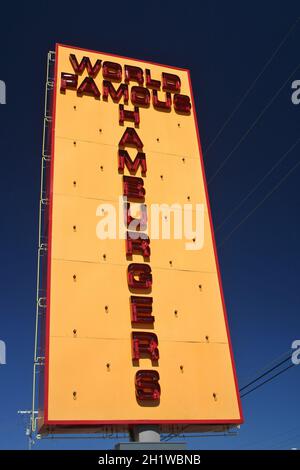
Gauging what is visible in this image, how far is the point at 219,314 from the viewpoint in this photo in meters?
22.5

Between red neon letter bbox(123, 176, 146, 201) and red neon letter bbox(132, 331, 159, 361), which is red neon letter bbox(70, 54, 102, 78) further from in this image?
red neon letter bbox(132, 331, 159, 361)

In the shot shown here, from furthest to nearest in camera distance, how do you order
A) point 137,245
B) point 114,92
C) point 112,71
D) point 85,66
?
point 112,71 < point 85,66 < point 114,92 < point 137,245

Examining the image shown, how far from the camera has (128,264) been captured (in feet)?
73.2

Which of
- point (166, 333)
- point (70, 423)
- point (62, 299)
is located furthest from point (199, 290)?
point (70, 423)

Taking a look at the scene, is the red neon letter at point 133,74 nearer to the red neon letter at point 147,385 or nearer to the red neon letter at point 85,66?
the red neon letter at point 85,66

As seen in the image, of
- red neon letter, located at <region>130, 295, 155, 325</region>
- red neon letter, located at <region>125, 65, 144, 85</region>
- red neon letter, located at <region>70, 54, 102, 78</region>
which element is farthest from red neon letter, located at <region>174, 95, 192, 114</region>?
red neon letter, located at <region>130, 295, 155, 325</region>

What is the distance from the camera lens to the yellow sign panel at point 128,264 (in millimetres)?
19438

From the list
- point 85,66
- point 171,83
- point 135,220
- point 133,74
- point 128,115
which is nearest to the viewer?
point 135,220

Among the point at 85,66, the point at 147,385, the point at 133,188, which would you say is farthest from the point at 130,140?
the point at 147,385

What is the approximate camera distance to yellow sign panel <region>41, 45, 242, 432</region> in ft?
63.8

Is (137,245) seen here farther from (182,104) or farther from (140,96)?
(182,104)

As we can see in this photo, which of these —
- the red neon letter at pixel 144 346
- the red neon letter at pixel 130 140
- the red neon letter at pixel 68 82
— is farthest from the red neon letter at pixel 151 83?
the red neon letter at pixel 144 346

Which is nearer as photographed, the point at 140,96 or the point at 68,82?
the point at 68,82
